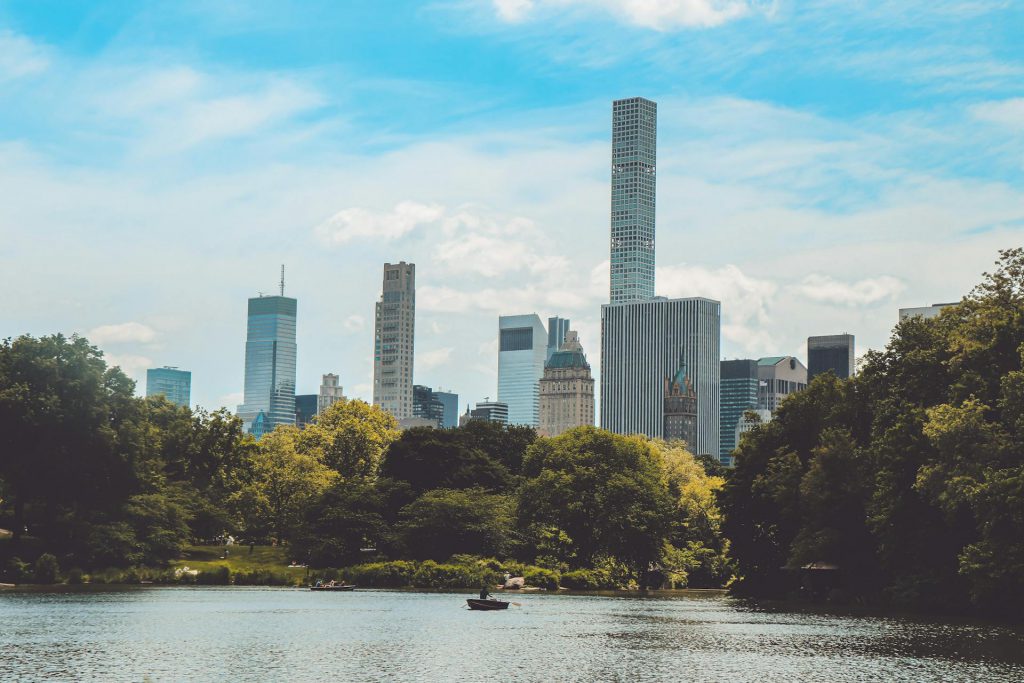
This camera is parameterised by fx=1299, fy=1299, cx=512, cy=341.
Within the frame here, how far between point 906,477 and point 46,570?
63403mm

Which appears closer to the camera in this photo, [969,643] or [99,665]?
[99,665]

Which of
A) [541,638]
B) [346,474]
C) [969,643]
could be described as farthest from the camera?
[346,474]

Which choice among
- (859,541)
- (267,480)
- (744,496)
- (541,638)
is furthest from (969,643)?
(267,480)

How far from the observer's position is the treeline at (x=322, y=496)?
3898 inches

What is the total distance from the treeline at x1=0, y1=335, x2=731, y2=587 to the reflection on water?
1920 cm

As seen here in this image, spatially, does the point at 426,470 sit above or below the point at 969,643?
above

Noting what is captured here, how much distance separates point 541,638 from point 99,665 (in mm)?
20748

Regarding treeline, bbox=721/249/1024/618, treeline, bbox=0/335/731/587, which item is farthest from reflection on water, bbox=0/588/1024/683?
treeline, bbox=0/335/731/587

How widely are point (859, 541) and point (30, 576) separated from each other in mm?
60899

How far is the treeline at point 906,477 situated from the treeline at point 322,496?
1407 cm

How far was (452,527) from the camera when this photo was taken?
4230 inches

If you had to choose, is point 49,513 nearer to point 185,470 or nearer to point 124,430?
point 124,430

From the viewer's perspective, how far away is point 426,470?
118 m

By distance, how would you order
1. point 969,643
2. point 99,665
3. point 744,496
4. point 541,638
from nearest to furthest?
point 99,665 < point 969,643 < point 541,638 < point 744,496
